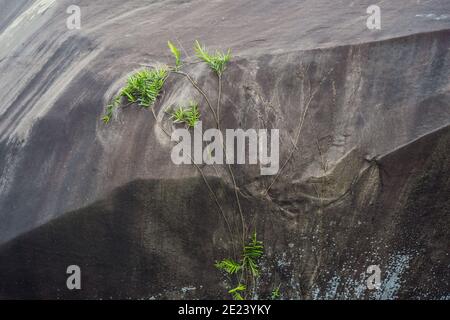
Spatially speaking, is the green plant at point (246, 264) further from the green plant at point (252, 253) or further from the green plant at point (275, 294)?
the green plant at point (275, 294)

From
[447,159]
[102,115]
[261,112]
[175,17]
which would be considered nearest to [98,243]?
[102,115]

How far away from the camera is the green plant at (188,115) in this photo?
4793 millimetres

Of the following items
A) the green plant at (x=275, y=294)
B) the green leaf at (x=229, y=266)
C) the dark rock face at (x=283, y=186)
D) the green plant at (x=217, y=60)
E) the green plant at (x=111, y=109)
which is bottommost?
the green plant at (x=275, y=294)

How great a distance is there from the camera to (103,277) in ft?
A: 16.1

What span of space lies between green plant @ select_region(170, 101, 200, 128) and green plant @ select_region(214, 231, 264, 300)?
107cm

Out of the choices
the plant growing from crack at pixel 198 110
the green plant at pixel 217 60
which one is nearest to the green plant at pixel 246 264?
the plant growing from crack at pixel 198 110

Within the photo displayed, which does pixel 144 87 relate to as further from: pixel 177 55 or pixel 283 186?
pixel 283 186

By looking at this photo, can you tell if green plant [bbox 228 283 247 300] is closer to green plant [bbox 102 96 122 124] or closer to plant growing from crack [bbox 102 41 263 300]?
plant growing from crack [bbox 102 41 263 300]

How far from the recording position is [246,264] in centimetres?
486

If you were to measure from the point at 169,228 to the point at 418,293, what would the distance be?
224 centimetres

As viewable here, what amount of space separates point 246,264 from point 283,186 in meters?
0.74

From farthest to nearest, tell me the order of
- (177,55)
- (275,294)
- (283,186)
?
(177,55)
(275,294)
(283,186)

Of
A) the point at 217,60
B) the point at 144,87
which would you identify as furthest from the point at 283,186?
the point at 144,87

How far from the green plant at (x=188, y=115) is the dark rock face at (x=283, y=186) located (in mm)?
→ 89
